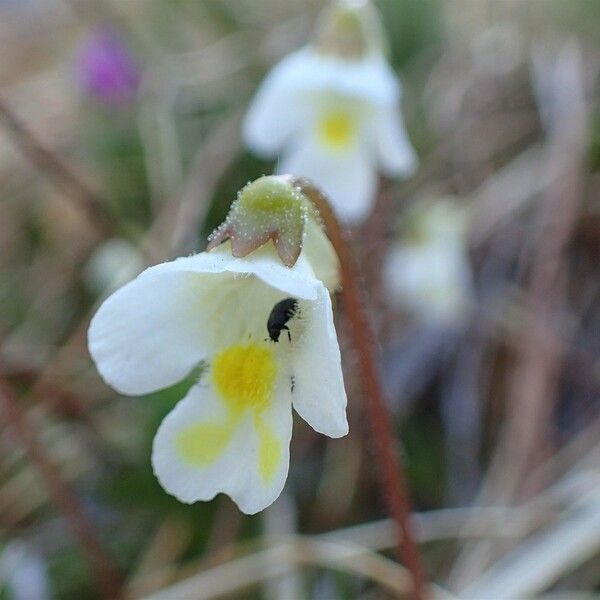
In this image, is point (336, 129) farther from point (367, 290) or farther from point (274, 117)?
point (367, 290)

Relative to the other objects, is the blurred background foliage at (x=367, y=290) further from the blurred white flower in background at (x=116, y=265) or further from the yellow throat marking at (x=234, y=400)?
the yellow throat marking at (x=234, y=400)

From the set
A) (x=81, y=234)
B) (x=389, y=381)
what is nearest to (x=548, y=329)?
(x=389, y=381)

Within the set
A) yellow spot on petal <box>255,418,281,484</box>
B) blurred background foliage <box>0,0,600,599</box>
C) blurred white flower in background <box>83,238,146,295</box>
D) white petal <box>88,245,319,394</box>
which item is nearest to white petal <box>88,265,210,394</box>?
white petal <box>88,245,319,394</box>

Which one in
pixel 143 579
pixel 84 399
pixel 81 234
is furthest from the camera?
pixel 81 234

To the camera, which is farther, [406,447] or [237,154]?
[237,154]

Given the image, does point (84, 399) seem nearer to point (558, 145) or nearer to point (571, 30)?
point (558, 145)

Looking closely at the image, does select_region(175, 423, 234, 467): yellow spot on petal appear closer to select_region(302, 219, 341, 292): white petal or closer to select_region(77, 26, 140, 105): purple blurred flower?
select_region(302, 219, 341, 292): white petal

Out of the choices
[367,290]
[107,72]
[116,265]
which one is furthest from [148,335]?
[107,72]

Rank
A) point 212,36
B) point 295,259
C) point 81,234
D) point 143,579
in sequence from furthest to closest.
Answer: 1. point 212,36
2. point 81,234
3. point 143,579
4. point 295,259
